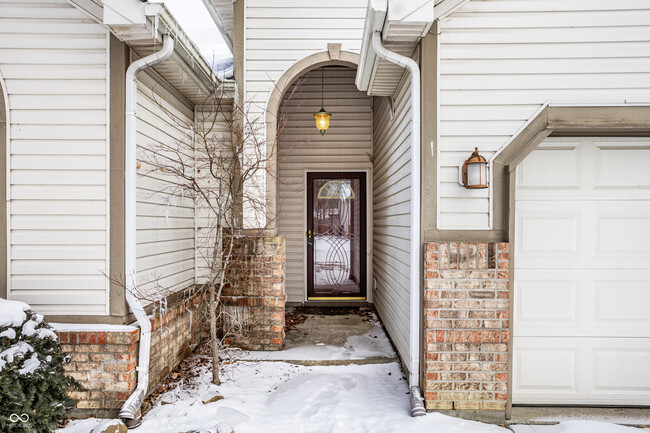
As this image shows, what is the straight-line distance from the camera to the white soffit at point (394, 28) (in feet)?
8.29

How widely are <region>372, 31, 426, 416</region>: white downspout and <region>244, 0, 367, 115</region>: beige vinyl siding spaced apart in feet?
5.62

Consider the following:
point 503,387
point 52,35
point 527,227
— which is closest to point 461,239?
point 527,227

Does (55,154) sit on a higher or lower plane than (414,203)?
higher

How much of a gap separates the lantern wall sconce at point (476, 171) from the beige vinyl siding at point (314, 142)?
3388mm

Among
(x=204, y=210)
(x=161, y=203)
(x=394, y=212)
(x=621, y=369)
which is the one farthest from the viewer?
(x=204, y=210)

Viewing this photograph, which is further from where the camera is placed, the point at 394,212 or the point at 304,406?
the point at 394,212

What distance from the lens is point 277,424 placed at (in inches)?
107

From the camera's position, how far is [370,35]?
2.90 metres

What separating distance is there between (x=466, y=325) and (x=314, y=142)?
4.15 m

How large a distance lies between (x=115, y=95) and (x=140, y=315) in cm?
179

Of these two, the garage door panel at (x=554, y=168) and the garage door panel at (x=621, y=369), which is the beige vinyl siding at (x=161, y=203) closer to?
the garage door panel at (x=554, y=168)

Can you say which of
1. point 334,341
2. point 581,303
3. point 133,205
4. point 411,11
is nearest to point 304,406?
point 334,341

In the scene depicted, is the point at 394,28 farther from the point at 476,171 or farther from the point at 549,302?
the point at 549,302

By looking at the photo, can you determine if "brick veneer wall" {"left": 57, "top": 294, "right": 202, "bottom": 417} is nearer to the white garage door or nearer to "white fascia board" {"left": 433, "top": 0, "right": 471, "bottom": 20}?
the white garage door
